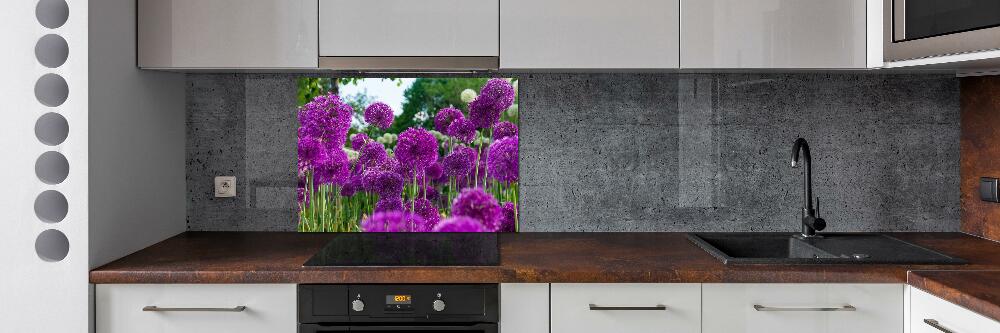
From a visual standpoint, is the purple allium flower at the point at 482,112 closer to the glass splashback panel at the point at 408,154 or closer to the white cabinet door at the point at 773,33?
the glass splashback panel at the point at 408,154

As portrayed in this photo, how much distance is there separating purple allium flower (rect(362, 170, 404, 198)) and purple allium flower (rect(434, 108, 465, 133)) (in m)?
0.23

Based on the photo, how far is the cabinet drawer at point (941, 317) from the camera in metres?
1.53

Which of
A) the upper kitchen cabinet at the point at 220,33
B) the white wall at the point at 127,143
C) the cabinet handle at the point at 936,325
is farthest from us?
the upper kitchen cabinet at the point at 220,33

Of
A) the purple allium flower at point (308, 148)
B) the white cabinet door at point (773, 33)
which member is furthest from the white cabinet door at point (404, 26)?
the white cabinet door at point (773, 33)

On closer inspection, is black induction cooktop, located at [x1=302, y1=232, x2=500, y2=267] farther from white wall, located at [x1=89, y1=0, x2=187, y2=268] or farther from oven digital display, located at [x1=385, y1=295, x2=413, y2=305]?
white wall, located at [x1=89, y1=0, x2=187, y2=268]

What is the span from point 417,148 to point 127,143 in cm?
90

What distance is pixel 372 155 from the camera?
102 inches

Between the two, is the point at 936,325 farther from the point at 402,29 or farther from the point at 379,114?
the point at 379,114

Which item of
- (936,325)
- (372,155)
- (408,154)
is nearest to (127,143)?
(372,155)

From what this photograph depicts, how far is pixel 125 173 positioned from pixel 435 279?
963 mm

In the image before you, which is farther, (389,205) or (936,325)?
(389,205)

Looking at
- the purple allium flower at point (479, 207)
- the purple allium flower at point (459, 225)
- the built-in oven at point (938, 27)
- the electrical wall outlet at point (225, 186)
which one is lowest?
the purple allium flower at point (459, 225)
